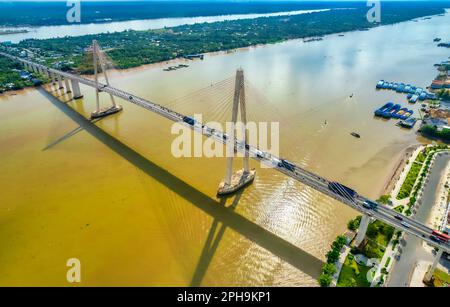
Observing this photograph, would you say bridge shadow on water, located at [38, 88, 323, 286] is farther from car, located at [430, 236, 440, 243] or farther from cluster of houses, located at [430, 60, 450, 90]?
cluster of houses, located at [430, 60, 450, 90]

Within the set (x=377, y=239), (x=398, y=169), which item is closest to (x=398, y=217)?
(x=377, y=239)

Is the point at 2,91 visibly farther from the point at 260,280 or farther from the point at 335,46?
the point at 335,46

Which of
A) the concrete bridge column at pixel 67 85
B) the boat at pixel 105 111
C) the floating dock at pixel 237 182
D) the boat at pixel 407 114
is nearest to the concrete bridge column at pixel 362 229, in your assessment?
the floating dock at pixel 237 182

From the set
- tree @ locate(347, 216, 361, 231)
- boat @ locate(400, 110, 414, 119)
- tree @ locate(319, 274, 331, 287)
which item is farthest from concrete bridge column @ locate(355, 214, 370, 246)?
boat @ locate(400, 110, 414, 119)

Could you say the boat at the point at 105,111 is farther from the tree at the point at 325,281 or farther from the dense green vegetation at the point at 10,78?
the tree at the point at 325,281

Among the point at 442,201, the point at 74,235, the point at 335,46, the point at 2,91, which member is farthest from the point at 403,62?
the point at 2,91
